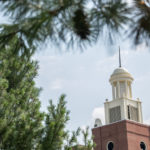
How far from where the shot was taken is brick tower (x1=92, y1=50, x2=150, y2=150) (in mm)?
37875

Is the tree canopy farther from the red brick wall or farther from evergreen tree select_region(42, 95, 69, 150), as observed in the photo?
the red brick wall

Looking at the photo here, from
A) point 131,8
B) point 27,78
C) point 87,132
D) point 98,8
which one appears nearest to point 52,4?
point 98,8

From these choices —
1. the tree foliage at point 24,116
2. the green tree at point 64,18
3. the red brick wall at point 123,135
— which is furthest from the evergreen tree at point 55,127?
the red brick wall at point 123,135

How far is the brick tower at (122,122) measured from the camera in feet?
124

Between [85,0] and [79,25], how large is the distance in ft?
0.87

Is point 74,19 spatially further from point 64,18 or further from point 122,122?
point 122,122

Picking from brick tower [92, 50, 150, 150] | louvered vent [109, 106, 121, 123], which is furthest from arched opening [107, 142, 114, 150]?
louvered vent [109, 106, 121, 123]

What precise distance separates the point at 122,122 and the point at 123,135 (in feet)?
3.78

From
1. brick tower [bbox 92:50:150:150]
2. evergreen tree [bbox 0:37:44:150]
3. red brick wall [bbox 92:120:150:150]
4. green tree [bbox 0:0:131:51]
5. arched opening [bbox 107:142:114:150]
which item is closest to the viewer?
green tree [bbox 0:0:131:51]

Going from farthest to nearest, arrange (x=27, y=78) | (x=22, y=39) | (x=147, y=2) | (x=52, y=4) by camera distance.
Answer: (x=27, y=78)
(x=22, y=39)
(x=147, y=2)
(x=52, y=4)

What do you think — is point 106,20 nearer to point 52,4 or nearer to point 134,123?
point 52,4

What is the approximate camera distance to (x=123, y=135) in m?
37.8

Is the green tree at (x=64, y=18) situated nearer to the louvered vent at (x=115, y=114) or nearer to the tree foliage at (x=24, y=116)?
the tree foliage at (x=24, y=116)

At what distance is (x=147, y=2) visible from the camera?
4.49 meters
